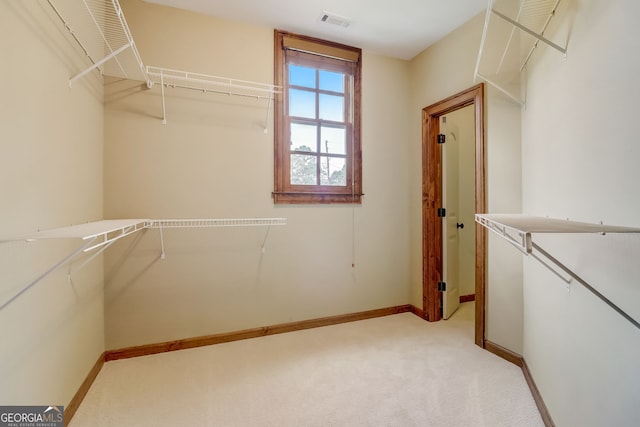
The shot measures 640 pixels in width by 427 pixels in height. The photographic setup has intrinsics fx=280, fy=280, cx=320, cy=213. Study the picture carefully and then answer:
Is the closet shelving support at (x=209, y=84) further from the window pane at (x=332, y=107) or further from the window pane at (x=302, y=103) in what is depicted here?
the window pane at (x=332, y=107)

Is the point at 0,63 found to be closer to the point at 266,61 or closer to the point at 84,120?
the point at 84,120

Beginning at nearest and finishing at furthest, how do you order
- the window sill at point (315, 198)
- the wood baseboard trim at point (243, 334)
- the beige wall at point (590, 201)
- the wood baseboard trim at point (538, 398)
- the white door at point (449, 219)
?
the beige wall at point (590, 201) < the wood baseboard trim at point (538, 398) < the wood baseboard trim at point (243, 334) < the window sill at point (315, 198) < the white door at point (449, 219)

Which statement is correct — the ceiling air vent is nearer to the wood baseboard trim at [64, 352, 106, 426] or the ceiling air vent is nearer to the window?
the window

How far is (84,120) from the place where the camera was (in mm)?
1790

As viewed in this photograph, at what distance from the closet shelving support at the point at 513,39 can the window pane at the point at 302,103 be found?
1419 mm

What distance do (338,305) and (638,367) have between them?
85.0 inches

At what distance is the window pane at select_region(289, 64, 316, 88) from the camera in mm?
2688

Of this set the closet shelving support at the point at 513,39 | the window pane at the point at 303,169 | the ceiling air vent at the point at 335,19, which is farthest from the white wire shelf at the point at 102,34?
the closet shelving support at the point at 513,39

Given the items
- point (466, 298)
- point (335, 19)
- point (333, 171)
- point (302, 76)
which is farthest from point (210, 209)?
point (466, 298)

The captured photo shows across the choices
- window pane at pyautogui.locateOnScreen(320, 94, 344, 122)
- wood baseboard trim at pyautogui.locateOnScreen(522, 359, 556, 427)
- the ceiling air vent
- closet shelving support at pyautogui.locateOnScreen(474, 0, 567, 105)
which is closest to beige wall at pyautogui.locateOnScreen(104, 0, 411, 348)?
window pane at pyautogui.locateOnScreen(320, 94, 344, 122)

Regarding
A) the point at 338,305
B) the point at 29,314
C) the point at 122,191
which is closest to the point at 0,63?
the point at 29,314

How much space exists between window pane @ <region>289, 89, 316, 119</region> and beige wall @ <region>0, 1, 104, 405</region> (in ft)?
5.01

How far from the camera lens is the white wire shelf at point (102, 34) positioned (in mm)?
1512

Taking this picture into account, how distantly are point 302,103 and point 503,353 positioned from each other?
8.95 ft
